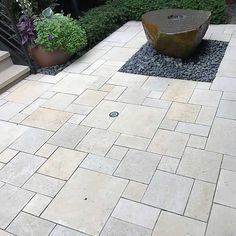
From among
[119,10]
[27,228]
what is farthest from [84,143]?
[119,10]

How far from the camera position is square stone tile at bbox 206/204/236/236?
175 centimetres

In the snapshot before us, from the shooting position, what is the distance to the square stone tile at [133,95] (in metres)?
3.09

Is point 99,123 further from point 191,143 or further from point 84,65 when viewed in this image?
point 84,65

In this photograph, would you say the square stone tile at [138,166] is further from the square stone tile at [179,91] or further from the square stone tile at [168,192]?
the square stone tile at [179,91]

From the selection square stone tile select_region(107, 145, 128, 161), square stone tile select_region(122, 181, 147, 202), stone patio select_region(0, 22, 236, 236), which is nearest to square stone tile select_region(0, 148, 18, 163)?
stone patio select_region(0, 22, 236, 236)

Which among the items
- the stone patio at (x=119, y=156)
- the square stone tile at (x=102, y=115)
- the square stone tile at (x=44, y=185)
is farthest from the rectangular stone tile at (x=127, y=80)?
the square stone tile at (x=44, y=185)

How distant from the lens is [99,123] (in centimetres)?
283

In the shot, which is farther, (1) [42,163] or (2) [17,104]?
(2) [17,104]

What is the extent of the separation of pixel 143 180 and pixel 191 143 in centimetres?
54

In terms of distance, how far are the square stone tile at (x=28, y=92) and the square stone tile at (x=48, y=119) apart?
0.33 meters

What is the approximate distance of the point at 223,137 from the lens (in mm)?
2447

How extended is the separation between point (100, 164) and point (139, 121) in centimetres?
62

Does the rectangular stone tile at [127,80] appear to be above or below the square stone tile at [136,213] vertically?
below

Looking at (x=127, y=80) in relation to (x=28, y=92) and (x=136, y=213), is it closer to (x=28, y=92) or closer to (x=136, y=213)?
(x=28, y=92)
